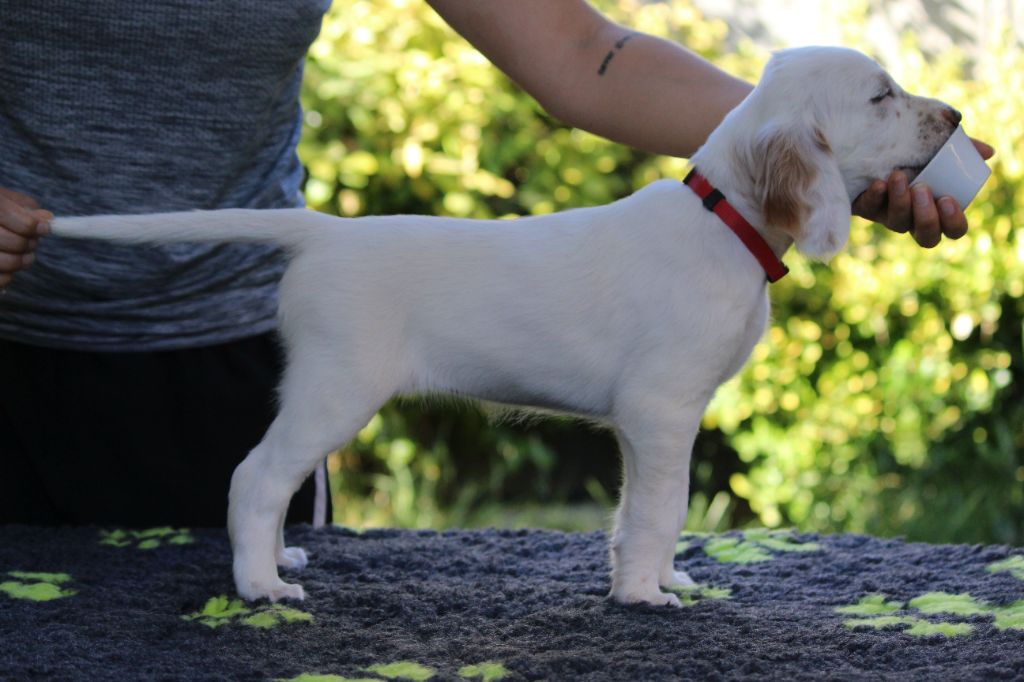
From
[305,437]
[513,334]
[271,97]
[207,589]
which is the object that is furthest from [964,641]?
[271,97]

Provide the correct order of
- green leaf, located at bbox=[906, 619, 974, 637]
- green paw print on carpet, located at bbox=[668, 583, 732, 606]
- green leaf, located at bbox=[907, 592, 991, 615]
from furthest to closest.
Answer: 1. green paw print on carpet, located at bbox=[668, 583, 732, 606]
2. green leaf, located at bbox=[907, 592, 991, 615]
3. green leaf, located at bbox=[906, 619, 974, 637]

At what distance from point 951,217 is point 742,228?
1.13 ft

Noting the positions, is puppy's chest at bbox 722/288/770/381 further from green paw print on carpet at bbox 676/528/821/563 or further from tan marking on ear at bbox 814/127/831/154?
green paw print on carpet at bbox 676/528/821/563

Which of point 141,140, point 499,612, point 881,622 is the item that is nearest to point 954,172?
point 881,622

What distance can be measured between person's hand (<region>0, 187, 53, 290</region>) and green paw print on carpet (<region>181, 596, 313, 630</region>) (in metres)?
0.57

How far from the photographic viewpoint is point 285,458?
1854 mm

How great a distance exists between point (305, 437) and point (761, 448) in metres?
2.82

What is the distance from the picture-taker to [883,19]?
5090 mm

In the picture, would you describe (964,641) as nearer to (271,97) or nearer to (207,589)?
(207,589)

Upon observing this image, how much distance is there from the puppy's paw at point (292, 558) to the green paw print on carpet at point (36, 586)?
33cm

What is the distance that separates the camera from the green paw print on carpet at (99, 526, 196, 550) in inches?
89.2

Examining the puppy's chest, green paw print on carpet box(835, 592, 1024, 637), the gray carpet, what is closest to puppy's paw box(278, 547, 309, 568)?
the gray carpet

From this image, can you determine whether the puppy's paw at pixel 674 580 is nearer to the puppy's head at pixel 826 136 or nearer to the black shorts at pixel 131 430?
the puppy's head at pixel 826 136

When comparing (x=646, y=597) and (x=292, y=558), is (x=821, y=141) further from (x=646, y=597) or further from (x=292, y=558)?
(x=292, y=558)
